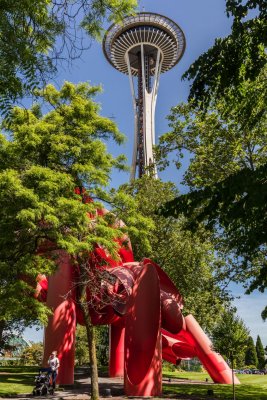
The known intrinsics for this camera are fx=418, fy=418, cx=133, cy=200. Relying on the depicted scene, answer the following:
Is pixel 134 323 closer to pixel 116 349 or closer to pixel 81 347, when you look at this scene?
pixel 116 349

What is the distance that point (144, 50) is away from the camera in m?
73.7

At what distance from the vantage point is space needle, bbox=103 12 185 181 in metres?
65.2

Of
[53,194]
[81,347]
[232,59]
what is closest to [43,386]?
[53,194]

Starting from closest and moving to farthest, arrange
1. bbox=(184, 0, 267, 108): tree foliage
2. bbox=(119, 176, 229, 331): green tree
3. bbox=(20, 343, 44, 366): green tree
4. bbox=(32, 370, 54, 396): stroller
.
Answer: bbox=(184, 0, 267, 108): tree foliage, bbox=(32, 370, 54, 396): stroller, bbox=(119, 176, 229, 331): green tree, bbox=(20, 343, 44, 366): green tree

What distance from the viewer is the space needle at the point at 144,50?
65188 millimetres

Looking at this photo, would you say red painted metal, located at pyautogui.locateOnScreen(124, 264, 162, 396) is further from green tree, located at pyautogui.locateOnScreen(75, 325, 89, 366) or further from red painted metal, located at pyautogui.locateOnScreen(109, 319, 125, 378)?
green tree, located at pyautogui.locateOnScreen(75, 325, 89, 366)

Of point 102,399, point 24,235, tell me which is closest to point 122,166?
point 24,235

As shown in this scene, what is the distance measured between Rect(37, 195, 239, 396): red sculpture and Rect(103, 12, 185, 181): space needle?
47026mm

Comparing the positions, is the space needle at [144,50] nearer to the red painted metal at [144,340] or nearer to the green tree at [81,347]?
the green tree at [81,347]

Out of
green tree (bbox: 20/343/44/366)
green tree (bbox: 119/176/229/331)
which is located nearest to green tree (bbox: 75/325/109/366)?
green tree (bbox: 20/343/44/366)

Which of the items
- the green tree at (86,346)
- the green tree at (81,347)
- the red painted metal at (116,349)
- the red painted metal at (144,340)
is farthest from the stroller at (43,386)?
the green tree at (81,347)

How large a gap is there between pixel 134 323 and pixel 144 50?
67133 mm

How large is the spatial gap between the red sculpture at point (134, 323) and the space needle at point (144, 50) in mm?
47026

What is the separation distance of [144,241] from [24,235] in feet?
13.9
